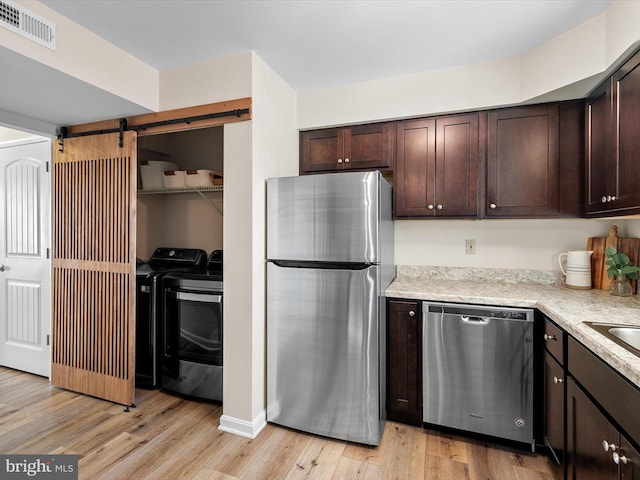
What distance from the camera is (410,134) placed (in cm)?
259

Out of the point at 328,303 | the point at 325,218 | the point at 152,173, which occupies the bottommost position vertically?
the point at 328,303

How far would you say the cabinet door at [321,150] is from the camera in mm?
2783

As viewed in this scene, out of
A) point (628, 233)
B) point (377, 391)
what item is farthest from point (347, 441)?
point (628, 233)

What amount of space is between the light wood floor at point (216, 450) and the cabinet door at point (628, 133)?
5.02 feet

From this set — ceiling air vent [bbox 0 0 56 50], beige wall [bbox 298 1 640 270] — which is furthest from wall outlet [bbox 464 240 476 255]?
ceiling air vent [bbox 0 0 56 50]

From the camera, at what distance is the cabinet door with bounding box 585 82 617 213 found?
1903mm

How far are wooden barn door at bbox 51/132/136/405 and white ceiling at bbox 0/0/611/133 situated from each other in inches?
15.3

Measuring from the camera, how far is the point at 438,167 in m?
2.52

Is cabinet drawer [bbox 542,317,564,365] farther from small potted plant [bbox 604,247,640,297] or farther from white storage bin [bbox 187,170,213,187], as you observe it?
white storage bin [bbox 187,170,213,187]

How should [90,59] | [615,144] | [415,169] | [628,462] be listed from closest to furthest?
1. [628,462]
2. [615,144]
3. [90,59]
4. [415,169]

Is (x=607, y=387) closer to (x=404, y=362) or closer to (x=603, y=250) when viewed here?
(x=404, y=362)

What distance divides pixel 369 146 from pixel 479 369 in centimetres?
177

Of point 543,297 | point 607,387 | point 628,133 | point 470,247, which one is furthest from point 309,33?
point 607,387

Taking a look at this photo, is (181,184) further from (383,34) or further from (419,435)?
(419,435)
